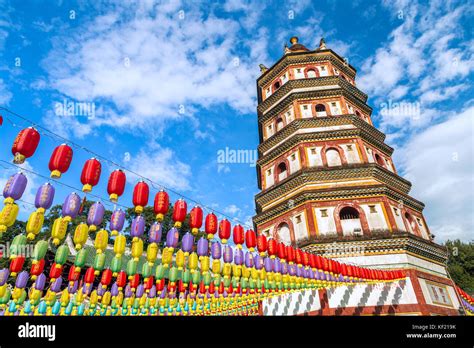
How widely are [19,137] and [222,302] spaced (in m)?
10.2

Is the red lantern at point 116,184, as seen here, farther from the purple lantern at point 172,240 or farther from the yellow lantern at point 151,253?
the purple lantern at point 172,240

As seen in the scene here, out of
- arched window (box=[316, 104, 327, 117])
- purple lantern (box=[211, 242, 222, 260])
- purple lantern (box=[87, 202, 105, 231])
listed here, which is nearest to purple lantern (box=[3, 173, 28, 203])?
purple lantern (box=[87, 202, 105, 231])

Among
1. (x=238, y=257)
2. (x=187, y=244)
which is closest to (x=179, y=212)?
(x=187, y=244)

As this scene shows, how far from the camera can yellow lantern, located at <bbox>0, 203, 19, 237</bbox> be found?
5.09m

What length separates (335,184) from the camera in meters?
15.1

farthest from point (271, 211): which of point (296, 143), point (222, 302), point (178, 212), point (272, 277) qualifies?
point (178, 212)

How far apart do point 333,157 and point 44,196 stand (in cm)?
1417

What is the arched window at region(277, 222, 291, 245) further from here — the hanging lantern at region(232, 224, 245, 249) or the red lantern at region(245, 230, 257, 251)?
the hanging lantern at region(232, 224, 245, 249)

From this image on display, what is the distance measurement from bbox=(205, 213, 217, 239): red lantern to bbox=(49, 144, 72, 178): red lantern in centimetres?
354

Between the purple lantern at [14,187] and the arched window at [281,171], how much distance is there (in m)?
13.6

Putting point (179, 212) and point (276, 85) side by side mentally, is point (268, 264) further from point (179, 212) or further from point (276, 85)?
point (276, 85)
